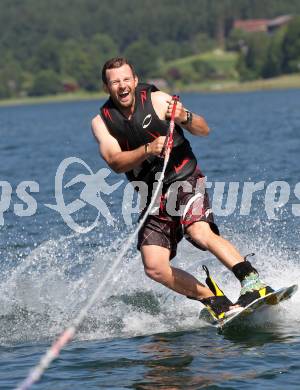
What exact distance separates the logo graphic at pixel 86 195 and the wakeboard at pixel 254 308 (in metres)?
7.45

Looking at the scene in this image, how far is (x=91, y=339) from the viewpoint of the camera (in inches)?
375

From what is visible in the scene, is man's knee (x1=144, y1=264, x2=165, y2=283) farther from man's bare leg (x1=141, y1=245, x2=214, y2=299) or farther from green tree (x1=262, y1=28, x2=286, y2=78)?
green tree (x1=262, y1=28, x2=286, y2=78)

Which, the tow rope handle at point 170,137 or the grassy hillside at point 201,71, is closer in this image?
the tow rope handle at point 170,137

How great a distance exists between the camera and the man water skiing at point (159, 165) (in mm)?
8727

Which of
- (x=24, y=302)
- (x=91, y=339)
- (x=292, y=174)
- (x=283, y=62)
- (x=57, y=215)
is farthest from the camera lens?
(x=283, y=62)

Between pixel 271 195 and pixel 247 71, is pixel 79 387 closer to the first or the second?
pixel 271 195

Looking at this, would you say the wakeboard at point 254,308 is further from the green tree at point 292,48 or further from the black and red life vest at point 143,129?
the green tree at point 292,48

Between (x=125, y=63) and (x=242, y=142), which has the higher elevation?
(x=125, y=63)

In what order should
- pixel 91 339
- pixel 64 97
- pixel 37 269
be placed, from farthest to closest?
pixel 64 97 < pixel 37 269 < pixel 91 339

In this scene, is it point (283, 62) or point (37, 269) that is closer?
point (37, 269)

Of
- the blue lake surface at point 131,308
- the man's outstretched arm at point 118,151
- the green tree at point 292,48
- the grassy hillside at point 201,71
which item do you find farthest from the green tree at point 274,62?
the man's outstretched arm at point 118,151

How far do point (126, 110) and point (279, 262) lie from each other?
3658 millimetres

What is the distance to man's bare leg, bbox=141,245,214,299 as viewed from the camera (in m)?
9.14

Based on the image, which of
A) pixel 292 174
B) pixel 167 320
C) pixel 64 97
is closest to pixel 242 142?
pixel 292 174
